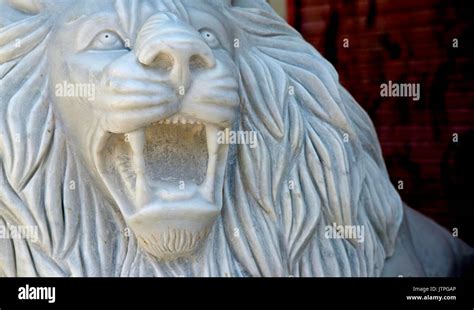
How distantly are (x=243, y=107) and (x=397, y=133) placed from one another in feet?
4.72

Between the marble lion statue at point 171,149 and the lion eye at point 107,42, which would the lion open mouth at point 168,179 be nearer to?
the marble lion statue at point 171,149

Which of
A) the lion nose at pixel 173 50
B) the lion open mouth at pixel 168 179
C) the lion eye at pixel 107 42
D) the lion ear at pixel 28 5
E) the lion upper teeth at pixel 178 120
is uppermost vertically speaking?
the lion ear at pixel 28 5

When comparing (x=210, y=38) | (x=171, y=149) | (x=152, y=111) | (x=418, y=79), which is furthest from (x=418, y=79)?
(x=152, y=111)

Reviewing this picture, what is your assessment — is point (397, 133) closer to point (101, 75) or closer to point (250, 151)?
point (250, 151)

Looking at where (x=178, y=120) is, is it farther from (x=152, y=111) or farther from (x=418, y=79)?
(x=418, y=79)

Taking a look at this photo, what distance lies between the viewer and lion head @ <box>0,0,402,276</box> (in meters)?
1.99

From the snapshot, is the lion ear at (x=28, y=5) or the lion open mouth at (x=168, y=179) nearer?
the lion open mouth at (x=168, y=179)

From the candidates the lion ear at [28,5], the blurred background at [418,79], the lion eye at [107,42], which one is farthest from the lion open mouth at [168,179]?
the blurred background at [418,79]

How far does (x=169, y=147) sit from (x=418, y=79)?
164 centimetres

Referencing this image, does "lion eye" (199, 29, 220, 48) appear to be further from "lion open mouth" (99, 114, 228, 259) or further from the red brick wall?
the red brick wall

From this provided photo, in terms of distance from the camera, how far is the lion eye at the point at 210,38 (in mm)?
2104

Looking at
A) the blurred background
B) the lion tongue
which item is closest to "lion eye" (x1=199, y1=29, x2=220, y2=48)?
the lion tongue

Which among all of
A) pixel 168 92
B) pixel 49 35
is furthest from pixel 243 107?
pixel 49 35

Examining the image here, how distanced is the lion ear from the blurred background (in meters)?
1.53
